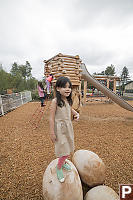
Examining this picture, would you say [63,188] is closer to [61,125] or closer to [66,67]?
[61,125]

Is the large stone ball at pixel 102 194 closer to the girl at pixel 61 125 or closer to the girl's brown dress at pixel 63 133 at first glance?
the girl at pixel 61 125

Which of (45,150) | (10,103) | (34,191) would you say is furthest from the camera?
(10,103)

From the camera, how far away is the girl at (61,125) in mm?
1445

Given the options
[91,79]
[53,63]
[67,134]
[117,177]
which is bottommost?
[117,177]

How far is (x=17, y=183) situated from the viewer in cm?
200

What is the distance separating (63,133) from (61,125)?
118mm

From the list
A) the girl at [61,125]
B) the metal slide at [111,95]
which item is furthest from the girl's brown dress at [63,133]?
the metal slide at [111,95]

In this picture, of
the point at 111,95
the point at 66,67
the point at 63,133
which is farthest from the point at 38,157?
the point at 111,95

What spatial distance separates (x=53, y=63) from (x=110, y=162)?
425 centimetres

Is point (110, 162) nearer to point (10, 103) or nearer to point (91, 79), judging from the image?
point (91, 79)

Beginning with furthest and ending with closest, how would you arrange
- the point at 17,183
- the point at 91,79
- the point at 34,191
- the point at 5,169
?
1. the point at 91,79
2. the point at 5,169
3. the point at 17,183
4. the point at 34,191

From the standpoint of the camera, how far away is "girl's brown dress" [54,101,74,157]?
1.45 metres

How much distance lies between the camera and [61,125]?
1.48 meters

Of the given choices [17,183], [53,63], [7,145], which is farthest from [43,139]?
[53,63]
